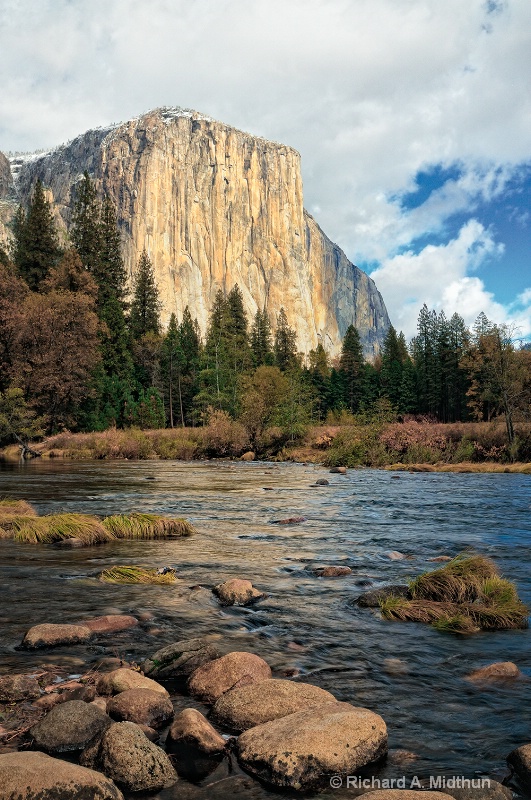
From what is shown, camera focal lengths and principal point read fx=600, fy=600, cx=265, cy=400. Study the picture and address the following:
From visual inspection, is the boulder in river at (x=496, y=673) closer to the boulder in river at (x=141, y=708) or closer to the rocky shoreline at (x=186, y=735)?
the rocky shoreline at (x=186, y=735)

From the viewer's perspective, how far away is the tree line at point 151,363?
39750mm

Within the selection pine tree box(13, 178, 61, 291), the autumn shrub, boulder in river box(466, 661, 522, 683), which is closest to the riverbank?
the autumn shrub

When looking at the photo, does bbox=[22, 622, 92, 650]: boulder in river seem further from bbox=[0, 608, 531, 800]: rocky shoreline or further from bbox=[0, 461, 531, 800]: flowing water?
bbox=[0, 608, 531, 800]: rocky shoreline

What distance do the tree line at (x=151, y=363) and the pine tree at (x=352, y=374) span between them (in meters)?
0.21

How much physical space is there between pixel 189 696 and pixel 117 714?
741mm

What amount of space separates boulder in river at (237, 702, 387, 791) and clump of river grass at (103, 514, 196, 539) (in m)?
8.24

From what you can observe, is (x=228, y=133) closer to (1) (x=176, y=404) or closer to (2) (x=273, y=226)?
(2) (x=273, y=226)

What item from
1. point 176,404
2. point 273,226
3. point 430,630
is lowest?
point 430,630

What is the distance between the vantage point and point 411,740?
13.7 feet

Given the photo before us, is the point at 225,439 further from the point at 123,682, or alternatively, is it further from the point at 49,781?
the point at 49,781

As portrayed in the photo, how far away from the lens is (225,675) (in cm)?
497

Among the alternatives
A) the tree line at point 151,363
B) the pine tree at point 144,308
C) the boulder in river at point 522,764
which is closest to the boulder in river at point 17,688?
the boulder in river at point 522,764

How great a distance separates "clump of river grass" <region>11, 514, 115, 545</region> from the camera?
11445 mm

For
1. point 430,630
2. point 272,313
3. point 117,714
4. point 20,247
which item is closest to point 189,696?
point 117,714
